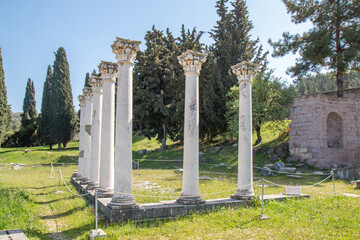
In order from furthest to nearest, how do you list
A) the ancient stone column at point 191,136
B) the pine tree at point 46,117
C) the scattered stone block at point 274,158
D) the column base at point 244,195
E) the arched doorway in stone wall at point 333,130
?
the pine tree at point 46,117 → the scattered stone block at point 274,158 → the arched doorway in stone wall at point 333,130 → the column base at point 244,195 → the ancient stone column at point 191,136

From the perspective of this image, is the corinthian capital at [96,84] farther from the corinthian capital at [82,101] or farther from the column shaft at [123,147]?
the column shaft at [123,147]

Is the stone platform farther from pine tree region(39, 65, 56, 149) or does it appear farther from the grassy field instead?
pine tree region(39, 65, 56, 149)

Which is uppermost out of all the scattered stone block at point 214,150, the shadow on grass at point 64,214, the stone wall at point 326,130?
the stone wall at point 326,130

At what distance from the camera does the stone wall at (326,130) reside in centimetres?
2291

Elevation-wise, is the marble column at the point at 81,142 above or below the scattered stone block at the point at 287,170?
above

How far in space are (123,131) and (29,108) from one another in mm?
50358

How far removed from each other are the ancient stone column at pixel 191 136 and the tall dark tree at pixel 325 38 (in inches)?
668

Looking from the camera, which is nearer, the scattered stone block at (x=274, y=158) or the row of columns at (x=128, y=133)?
the row of columns at (x=128, y=133)

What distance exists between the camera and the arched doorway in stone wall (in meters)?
24.6

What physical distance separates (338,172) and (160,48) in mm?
23680

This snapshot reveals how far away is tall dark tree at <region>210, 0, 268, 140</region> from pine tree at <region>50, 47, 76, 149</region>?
2258cm

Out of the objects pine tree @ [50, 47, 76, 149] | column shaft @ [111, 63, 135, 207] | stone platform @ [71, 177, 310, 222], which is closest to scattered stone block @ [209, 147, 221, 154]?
stone platform @ [71, 177, 310, 222]

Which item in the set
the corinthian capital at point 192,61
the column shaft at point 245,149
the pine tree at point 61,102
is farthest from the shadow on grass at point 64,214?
the pine tree at point 61,102

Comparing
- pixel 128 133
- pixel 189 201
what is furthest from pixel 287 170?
pixel 128 133
